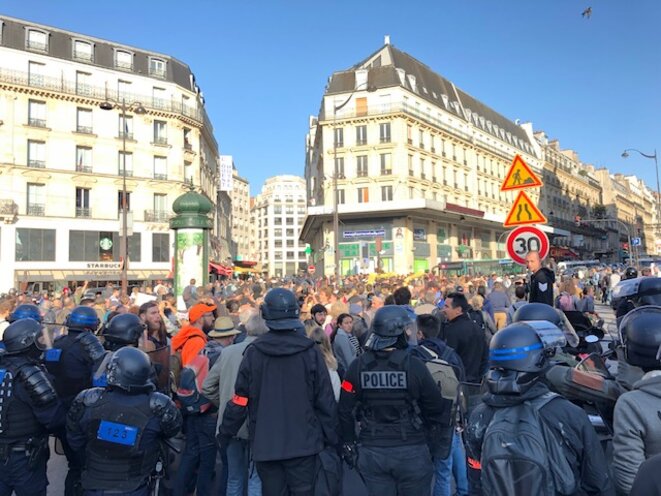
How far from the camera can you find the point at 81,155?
34.7 metres

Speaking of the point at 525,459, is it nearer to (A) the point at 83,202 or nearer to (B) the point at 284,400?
(B) the point at 284,400

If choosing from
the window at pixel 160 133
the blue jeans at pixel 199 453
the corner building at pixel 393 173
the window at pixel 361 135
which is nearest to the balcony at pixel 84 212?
the window at pixel 160 133

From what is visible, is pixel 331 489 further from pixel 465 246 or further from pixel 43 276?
pixel 465 246

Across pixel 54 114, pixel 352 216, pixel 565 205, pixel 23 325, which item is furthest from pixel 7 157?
pixel 565 205

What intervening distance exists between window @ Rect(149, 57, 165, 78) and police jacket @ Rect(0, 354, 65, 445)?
39.2 meters

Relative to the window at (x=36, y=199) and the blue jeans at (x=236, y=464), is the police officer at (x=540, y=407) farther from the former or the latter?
the window at (x=36, y=199)

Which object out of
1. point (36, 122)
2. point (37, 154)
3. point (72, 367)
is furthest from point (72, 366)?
point (36, 122)

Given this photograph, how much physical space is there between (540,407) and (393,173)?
40.5m

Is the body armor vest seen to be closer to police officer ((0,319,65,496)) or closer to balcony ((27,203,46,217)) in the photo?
police officer ((0,319,65,496))

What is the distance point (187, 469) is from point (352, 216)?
1455 inches

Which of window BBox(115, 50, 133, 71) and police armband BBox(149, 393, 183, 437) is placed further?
window BBox(115, 50, 133, 71)

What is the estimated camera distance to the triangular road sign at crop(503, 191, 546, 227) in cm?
643

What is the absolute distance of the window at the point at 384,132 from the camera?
41.9 m

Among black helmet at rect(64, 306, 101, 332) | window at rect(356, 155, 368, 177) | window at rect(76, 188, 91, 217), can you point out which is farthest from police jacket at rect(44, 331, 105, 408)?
window at rect(356, 155, 368, 177)
